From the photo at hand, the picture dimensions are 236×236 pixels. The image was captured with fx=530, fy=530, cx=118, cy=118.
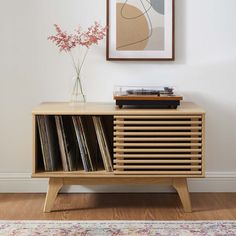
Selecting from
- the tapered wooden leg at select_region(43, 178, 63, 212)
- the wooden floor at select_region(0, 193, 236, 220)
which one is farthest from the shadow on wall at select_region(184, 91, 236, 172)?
the tapered wooden leg at select_region(43, 178, 63, 212)

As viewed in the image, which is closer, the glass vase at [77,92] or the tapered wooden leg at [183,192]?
the tapered wooden leg at [183,192]

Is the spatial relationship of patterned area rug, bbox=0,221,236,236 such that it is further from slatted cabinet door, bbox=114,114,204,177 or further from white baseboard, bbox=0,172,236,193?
white baseboard, bbox=0,172,236,193

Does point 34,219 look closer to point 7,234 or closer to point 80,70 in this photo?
point 7,234

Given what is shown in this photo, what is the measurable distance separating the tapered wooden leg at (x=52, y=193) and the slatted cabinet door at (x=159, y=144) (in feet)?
1.06

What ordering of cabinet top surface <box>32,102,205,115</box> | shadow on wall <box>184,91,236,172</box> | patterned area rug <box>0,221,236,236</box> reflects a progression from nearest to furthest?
patterned area rug <box>0,221,236,236</box> → cabinet top surface <box>32,102,205,115</box> → shadow on wall <box>184,91,236,172</box>

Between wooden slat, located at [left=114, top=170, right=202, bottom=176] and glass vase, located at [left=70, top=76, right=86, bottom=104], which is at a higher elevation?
glass vase, located at [left=70, top=76, right=86, bottom=104]

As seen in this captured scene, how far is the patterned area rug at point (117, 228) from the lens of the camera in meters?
2.49

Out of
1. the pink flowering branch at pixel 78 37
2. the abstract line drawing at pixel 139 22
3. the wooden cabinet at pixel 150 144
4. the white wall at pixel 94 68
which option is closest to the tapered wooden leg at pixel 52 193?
the wooden cabinet at pixel 150 144

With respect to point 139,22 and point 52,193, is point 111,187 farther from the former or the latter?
point 139,22

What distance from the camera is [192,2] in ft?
10.3

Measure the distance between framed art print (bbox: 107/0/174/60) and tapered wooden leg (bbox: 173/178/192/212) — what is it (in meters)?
0.75

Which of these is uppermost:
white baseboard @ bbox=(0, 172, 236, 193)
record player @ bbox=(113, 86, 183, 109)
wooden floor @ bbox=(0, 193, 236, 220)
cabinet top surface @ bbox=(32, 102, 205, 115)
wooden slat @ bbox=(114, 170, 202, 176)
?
record player @ bbox=(113, 86, 183, 109)

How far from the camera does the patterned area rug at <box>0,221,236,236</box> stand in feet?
8.18

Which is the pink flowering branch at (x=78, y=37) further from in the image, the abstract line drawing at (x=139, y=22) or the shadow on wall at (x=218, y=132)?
the shadow on wall at (x=218, y=132)
